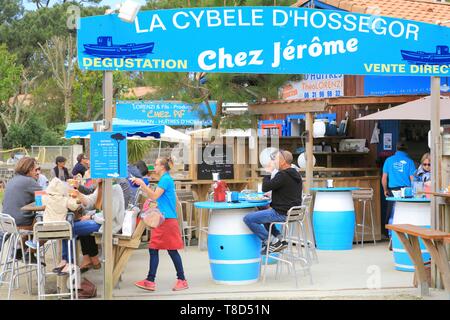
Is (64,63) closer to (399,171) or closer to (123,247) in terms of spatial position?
(399,171)

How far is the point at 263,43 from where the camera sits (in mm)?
8547

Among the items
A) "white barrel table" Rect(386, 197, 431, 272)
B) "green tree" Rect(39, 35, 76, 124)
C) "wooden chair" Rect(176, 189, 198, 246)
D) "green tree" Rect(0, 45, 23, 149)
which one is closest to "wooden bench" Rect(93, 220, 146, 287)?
"white barrel table" Rect(386, 197, 431, 272)

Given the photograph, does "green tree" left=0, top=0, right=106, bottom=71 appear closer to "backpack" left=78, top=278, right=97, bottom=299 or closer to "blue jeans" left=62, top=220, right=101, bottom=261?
"blue jeans" left=62, top=220, right=101, bottom=261

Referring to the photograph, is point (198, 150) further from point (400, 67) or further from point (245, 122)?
point (400, 67)

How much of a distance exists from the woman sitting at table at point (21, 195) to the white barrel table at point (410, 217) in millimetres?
4614

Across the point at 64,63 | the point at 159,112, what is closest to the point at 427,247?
the point at 159,112

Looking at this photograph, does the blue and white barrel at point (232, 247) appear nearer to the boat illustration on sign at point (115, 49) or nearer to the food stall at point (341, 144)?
the boat illustration on sign at point (115, 49)

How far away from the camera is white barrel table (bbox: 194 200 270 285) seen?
358 inches

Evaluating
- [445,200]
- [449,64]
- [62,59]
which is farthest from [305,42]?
[62,59]

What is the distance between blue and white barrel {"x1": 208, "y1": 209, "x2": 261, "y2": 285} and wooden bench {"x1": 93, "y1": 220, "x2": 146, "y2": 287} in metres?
0.96

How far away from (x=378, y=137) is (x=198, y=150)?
11.3ft

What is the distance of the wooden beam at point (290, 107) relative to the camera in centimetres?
1244

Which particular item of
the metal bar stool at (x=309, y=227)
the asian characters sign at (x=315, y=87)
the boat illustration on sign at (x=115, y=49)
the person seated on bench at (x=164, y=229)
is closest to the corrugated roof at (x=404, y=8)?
the asian characters sign at (x=315, y=87)

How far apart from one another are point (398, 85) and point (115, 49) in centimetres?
760
